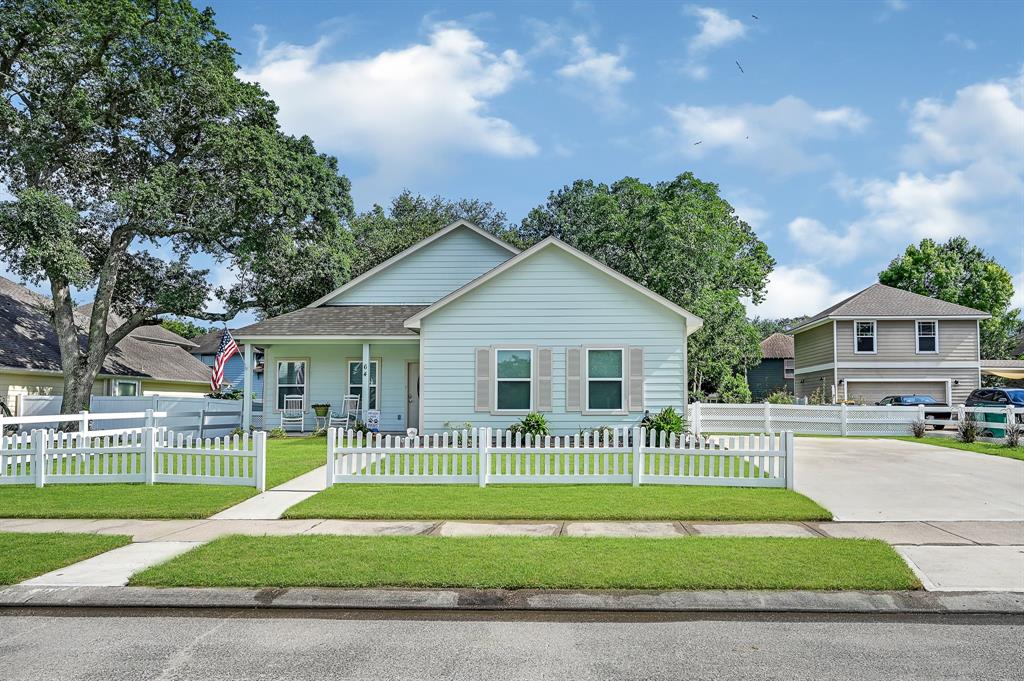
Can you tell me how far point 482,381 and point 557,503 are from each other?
29.9 feet

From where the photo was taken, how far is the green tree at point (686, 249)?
35562 millimetres

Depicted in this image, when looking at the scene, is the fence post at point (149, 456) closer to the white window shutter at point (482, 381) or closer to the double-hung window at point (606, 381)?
the white window shutter at point (482, 381)

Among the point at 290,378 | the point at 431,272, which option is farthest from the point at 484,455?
→ the point at 431,272

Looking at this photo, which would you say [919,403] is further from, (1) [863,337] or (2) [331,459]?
(2) [331,459]

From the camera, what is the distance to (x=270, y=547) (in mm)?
7727

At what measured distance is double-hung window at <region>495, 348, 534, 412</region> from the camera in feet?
63.4

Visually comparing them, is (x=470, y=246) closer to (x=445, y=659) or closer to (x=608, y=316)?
(x=608, y=316)

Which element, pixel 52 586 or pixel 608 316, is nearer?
pixel 52 586

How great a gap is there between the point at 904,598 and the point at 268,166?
80.1 feet

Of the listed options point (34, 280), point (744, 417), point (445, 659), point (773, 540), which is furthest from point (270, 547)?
point (34, 280)

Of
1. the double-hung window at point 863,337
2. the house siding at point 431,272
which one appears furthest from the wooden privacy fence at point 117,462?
the double-hung window at point 863,337

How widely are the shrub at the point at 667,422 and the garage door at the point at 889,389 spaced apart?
18025mm

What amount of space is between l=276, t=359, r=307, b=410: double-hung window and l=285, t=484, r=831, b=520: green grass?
11915 millimetres

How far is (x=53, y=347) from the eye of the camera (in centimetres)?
2945
